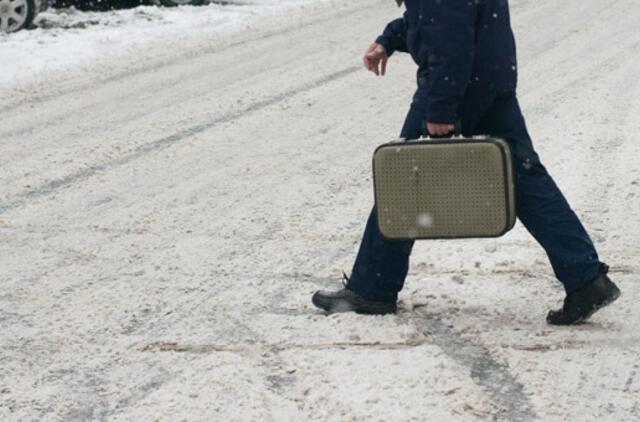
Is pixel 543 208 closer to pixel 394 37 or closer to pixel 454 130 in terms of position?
pixel 454 130

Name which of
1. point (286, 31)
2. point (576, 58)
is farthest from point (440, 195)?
point (286, 31)

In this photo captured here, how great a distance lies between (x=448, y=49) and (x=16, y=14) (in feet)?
29.2

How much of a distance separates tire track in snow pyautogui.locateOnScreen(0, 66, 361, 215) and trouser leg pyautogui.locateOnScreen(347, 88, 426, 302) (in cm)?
250

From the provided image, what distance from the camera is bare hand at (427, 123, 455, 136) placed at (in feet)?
14.3

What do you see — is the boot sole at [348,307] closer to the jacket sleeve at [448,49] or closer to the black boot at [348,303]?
the black boot at [348,303]

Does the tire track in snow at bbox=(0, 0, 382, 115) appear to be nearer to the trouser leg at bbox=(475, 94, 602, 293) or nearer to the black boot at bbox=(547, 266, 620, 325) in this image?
the trouser leg at bbox=(475, 94, 602, 293)

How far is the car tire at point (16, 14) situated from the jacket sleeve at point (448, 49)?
8729 millimetres

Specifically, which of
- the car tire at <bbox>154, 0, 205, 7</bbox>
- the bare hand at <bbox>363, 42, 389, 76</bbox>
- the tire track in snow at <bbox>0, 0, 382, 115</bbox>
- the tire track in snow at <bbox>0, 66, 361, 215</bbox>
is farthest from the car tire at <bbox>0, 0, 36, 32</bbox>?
the bare hand at <bbox>363, 42, 389, 76</bbox>

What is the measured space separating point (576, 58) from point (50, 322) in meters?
6.51

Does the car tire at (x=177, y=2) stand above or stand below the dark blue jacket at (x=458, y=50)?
below

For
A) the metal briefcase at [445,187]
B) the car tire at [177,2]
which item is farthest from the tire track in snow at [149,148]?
the car tire at [177,2]

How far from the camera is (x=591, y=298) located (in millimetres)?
4539

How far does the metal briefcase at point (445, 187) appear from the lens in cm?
432

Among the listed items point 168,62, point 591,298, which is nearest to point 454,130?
point 591,298
